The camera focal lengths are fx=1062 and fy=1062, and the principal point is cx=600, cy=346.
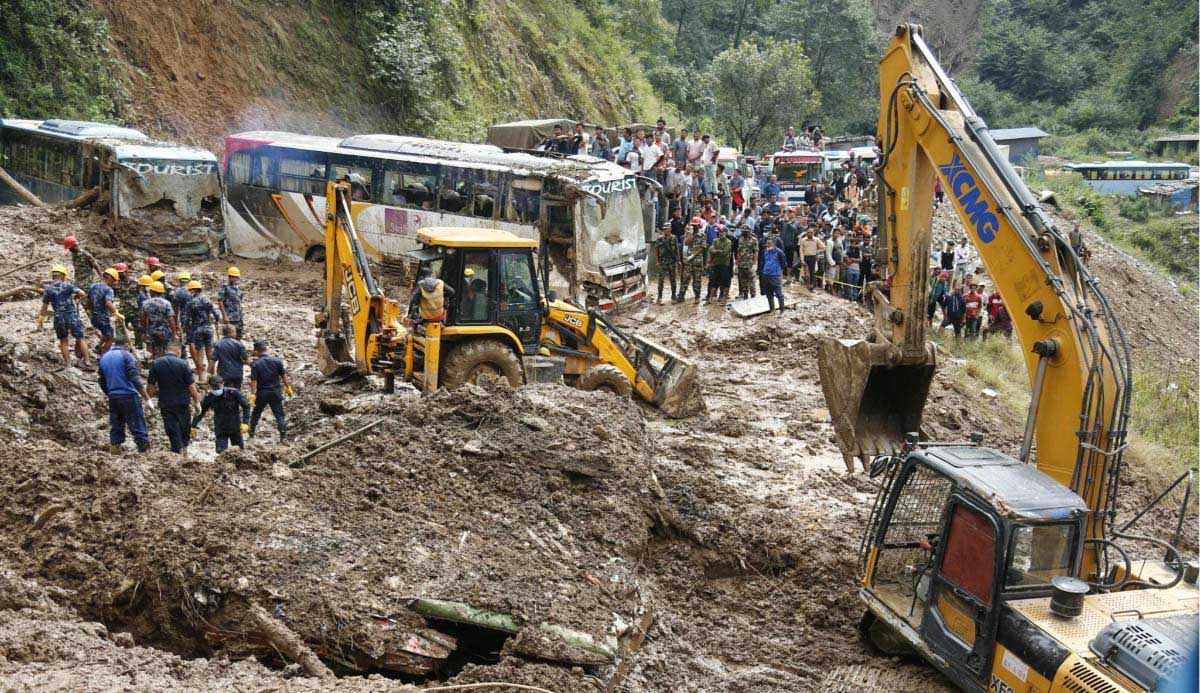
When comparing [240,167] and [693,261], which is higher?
[240,167]

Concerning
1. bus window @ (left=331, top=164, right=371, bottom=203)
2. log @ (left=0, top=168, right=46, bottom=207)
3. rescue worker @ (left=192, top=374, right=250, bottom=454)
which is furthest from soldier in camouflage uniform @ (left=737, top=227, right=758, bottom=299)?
log @ (left=0, top=168, right=46, bottom=207)

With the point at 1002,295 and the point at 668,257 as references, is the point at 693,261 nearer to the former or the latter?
the point at 668,257

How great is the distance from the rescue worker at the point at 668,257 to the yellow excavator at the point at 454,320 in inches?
255

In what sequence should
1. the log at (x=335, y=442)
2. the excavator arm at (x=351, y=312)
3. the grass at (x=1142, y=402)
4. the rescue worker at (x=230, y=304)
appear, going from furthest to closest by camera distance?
the grass at (x=1142, y=402) < the rescue worker at (x=230, y=304) < the excavator arm at (x=351, y=312) < the log at (x=335, y=442)

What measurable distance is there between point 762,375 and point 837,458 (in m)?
3.19

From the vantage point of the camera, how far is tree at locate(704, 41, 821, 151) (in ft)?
141

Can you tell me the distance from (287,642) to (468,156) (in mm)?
13799

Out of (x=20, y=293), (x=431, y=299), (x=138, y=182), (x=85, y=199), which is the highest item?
(x=138, y=182)

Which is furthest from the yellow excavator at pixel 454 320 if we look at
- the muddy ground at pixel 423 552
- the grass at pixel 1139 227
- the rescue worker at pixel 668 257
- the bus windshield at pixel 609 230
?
the grass at pixel 1139 227

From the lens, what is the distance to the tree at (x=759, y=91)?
43.1 metres

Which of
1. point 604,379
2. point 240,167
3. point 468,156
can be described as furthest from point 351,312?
point 240,167

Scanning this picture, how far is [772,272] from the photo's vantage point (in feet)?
57.6

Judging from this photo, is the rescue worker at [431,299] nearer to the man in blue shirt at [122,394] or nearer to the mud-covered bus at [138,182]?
the man in blue shirt at [122,394]

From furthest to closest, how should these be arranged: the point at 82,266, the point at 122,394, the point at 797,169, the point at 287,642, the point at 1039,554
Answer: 1. the point at 797,169
2. the point at 82,266
3. the point at 122,394
4. the point at 287,642
5. the point at 1039,554
